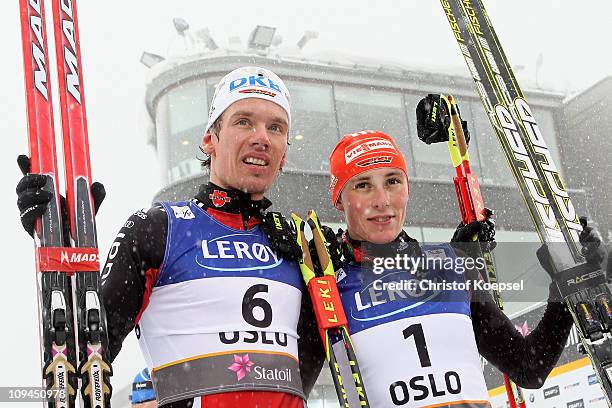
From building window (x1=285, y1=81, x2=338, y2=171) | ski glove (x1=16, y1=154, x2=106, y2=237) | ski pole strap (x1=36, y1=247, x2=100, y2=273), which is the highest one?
building window (x1=285, y1=81, x2=338, y2=171)

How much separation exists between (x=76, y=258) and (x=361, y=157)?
4.83 ft

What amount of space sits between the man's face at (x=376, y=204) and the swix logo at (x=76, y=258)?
126 centimetres

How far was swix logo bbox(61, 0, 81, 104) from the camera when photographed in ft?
10.2

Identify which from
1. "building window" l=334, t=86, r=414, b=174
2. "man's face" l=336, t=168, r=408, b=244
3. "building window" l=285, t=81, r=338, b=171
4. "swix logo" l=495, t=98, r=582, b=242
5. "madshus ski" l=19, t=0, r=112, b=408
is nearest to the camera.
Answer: "madshus ski" l=19, t=0, r=112, b=408

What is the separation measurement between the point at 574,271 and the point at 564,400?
19.0ft

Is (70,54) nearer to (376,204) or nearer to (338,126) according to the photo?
(376,204)

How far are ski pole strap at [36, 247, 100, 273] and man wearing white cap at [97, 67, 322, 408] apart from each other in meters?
0.08

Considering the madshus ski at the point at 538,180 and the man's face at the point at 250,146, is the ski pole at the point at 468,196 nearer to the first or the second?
the madshus ski at the point at 538,180

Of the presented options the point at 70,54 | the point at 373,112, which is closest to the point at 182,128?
the point at 373,112

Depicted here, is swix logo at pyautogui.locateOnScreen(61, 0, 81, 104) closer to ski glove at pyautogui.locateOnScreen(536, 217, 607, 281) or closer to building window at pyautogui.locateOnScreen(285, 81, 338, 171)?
ski glove at pyautogui.locateOnScreen(536, 217, 607, 281)

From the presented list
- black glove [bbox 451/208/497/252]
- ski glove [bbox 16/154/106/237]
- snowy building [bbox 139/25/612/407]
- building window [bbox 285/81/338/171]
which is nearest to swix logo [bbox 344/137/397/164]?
black glove [bbox 451/208/497/252]

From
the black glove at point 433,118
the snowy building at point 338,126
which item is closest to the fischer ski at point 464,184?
the black glove at point 433,118

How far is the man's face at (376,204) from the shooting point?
3416 mm

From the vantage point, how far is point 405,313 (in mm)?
3277
